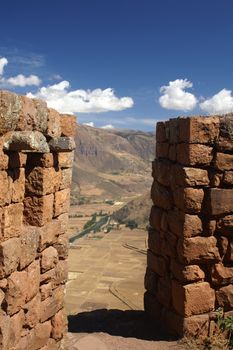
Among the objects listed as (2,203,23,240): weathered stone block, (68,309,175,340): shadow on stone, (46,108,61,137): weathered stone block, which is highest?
(46,108,61,137): weathered stone block

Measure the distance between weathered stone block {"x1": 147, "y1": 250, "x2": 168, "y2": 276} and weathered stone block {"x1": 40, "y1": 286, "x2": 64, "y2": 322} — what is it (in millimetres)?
2598

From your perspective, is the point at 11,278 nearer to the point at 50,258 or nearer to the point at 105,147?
the point at 50,258

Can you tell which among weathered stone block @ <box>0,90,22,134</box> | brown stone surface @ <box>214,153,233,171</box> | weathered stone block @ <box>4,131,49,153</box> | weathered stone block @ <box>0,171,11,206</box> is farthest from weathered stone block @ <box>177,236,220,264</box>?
weathered stone block @ <box>0,90,22,134</box>

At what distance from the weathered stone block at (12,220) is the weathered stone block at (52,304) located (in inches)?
64.1

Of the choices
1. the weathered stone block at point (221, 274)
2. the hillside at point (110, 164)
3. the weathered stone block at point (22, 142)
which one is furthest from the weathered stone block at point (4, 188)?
the hillside at point (110, 164)

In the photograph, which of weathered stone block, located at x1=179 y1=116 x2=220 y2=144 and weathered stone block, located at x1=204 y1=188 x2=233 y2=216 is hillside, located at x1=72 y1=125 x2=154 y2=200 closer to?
weathered stone block, located at x1=204 y1=188 x2=233 y2=216

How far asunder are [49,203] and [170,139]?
3312 mm

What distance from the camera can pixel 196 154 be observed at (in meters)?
8.79

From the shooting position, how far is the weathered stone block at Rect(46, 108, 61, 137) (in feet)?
24.2

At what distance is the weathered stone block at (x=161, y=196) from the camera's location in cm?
970

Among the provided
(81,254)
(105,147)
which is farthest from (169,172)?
(105,147)

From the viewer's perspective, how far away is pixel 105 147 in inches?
5610

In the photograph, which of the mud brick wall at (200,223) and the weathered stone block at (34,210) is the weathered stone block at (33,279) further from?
the mud brick wall at (200,223)

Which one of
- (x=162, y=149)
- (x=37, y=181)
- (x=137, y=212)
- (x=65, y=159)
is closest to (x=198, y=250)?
(x=162, y=149)
